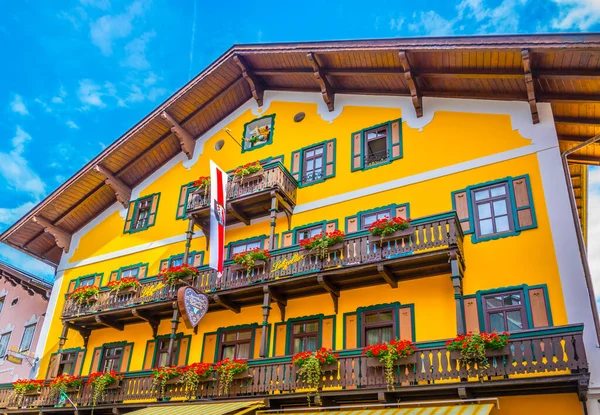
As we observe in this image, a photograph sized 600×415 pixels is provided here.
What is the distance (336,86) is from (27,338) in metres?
18.4

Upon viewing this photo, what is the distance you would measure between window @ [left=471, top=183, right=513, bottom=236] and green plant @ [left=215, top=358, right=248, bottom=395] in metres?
7.41

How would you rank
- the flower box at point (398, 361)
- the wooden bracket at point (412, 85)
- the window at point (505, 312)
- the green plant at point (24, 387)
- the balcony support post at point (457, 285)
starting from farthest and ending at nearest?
1. the green plant at point (24, 387)
2. the wooden bracket at point (412, 85)
3. the balcony support post at point (457, 285)
4. the window at point (505, 312)
5. the flower box at point (398, 361)

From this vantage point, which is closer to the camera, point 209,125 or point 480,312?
point 480,312

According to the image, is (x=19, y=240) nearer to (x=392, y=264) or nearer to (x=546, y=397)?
(x=392, y=264)

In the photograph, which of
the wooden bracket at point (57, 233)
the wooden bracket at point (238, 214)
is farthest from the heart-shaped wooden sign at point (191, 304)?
the wooden bracket at point (57, 233)

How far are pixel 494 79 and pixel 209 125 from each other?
483 inches

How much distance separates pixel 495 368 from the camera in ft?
40.1

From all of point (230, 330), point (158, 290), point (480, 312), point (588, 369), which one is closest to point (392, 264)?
point (480, 312)

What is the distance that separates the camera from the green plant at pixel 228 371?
616 inches

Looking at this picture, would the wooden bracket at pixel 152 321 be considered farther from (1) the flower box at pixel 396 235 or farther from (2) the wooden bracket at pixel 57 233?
(1) the flower box at pixel 396 235

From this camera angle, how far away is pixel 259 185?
1938 centimetres

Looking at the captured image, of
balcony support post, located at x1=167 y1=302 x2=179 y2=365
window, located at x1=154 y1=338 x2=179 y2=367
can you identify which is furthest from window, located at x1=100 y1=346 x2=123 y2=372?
balcony support post, located at x1=167 y1=302 x2=179 y2=365

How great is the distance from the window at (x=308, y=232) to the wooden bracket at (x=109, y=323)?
26.0ft

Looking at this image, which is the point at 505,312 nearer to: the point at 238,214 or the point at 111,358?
the point at 238,214
